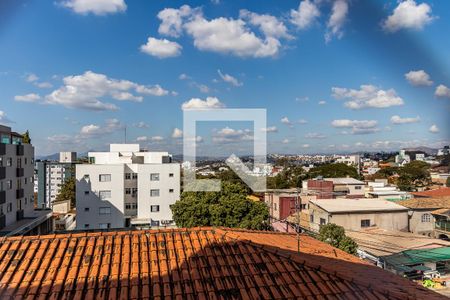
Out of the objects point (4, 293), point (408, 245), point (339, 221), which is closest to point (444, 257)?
point (408, 245)

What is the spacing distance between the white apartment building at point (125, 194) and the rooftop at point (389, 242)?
27.0 feet

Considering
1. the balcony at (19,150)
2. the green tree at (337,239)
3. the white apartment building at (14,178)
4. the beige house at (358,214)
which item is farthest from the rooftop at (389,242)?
the balcony at (19,150)

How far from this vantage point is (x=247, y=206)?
11.2 meters

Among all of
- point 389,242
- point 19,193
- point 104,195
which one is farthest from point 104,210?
point 389,242

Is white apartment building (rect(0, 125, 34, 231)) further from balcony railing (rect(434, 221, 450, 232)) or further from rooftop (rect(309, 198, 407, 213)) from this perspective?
balcony railing (rect(434, 221, 450, 232))

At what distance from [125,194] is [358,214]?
402 inches

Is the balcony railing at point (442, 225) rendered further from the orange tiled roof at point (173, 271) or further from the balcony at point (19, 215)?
the balcony at point (19, 215)

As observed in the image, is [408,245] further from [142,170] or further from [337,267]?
[142,170]

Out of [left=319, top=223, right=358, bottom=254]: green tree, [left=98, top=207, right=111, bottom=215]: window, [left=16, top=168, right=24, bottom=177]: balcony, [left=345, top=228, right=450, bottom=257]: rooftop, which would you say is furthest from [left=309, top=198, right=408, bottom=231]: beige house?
[left=16, top=168, right=24, bottom=177]: balcony

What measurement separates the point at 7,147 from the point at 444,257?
1382cm

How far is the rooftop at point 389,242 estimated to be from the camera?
951 cm

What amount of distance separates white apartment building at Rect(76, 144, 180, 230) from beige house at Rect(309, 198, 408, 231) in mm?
Result: 6579

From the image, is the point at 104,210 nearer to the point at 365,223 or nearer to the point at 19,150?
the point at 19,150

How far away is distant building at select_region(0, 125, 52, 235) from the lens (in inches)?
437
